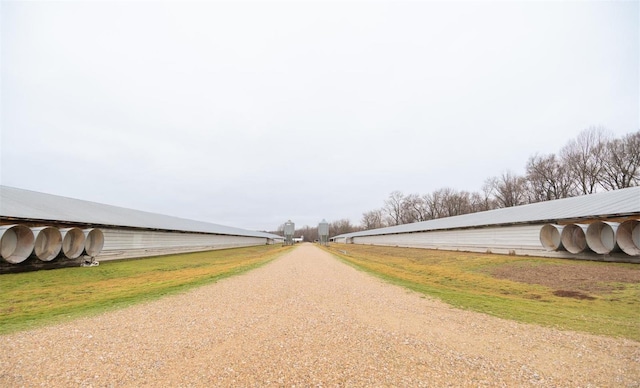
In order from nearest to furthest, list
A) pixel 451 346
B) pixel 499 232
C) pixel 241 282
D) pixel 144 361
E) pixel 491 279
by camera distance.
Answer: pixel 144 361 < pixel 451 346 < pixel 241 282 < pixel 491 279 < pixel 499 232

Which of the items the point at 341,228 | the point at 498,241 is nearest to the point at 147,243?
the point at 498,241

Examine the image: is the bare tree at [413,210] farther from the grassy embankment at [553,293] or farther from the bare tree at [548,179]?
the grassy embankment at [553,293]

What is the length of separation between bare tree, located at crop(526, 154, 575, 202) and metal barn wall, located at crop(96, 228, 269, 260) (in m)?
59.3

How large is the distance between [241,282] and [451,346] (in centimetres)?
852

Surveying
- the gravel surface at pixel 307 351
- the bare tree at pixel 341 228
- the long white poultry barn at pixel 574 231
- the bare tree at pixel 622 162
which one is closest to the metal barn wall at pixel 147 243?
the gravel surface at pixel 307 351

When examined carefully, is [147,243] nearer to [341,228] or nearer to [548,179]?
[548,179]

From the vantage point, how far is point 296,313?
6.99m

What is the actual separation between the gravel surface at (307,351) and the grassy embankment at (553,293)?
38.8 inches

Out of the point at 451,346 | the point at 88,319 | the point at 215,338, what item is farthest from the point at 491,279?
the point at 88,319

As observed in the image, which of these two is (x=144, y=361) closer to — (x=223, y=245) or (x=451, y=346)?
(x=451, y=346)

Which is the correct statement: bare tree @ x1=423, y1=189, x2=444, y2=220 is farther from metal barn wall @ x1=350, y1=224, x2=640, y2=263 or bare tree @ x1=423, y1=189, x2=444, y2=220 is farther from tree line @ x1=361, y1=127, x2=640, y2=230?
metal barn wall @ x1=350, y1=224, x2=640, y2=263

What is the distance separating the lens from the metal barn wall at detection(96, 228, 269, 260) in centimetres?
2044

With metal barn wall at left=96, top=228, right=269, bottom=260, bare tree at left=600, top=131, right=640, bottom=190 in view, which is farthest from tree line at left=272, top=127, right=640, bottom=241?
metal barn wall at left=96, top=228, right=269, bottom=260

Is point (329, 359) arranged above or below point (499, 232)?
below
